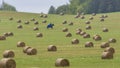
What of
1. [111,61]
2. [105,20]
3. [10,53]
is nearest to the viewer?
[111,61]

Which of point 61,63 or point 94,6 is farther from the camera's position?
point 94,6

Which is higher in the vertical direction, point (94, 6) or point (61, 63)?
point (61, 63)

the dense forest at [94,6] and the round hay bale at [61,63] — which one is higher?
the round hay bale at [61,63]

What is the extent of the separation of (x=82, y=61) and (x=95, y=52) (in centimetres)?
519

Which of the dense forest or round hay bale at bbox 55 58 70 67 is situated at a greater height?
round hay bale at bbox 55 58 70 67

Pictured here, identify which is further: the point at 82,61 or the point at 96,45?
the point at 96,45

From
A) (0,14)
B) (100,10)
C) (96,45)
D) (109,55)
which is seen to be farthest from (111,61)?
(100,10)

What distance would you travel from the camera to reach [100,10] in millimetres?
162000

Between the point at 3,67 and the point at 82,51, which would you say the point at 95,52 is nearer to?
the point at 82,51

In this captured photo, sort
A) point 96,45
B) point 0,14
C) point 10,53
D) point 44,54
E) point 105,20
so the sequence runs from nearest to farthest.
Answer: point 10,53, point 44,54, point 96,45, point 105,20, point 0,14

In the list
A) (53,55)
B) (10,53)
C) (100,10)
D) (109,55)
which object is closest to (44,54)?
(53,55)

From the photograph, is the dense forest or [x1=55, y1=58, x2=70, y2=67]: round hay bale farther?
the dense forest

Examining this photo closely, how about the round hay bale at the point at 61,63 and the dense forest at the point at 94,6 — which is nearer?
the round hay bale at the point at 61,63

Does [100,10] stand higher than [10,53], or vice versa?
[10,53]
